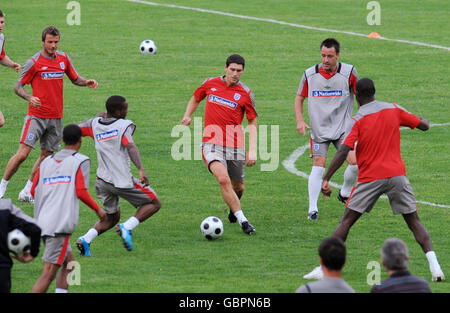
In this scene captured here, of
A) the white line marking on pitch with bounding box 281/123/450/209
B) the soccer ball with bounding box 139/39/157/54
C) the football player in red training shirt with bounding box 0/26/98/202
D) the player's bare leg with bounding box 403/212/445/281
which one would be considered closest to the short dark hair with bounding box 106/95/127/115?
the football player in red training shirt with bounding box 0/26/98/202

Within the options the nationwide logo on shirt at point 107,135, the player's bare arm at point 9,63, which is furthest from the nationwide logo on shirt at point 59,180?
the player's bare arm at point 9,63

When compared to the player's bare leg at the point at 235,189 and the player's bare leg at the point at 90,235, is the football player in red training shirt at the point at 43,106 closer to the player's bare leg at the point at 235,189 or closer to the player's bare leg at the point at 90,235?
the player's bare leg at the point at 235,189

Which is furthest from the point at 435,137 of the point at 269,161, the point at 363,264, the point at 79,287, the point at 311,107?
the point at 79,287

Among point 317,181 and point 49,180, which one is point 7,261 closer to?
point 49,180

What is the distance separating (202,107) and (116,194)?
11.9 metres

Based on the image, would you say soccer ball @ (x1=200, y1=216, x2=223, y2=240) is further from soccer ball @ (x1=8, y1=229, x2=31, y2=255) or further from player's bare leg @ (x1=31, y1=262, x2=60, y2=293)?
soccer ball @ (x1=8, y1=229, x2=31, y2=255)

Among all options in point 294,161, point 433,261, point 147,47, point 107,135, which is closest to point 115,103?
point 107,135

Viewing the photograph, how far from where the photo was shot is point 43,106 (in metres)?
15.9

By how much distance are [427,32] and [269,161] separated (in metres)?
14.7

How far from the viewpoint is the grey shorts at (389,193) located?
11703mm

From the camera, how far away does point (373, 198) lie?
1179 centimetres

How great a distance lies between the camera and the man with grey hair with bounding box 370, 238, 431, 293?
27.6 ft

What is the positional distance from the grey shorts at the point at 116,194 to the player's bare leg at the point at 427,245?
11.8 ft
